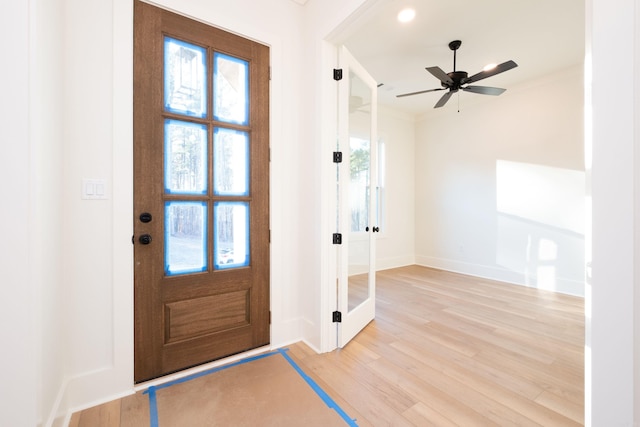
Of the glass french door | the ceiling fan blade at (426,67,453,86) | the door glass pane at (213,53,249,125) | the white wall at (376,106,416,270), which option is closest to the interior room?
the glass french door

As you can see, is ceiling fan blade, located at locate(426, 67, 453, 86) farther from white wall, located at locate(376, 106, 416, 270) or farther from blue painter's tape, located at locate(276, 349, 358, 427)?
blue painter's tape, located at locate(276, 349, 358, 427)

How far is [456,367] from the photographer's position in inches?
75.4

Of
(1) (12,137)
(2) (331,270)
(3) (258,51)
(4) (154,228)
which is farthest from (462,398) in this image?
(3) (258,51)

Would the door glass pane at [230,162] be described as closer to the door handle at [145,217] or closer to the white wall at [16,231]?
the door handle at [145,217]

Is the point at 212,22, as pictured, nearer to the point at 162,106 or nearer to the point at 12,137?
the point at 162,106


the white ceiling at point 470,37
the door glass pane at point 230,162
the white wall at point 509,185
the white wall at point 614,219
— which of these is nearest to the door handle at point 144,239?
the door glass pane at point 230,162

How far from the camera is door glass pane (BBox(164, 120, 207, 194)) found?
1.77 m

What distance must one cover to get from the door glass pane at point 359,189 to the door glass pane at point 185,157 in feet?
4.10

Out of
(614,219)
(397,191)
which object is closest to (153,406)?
(614,219)

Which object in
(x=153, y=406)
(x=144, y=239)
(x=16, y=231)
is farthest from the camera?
(x=144, y=239)

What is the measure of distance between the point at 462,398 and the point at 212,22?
3081 millimetres

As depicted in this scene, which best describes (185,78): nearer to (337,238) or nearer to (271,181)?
(271,181)

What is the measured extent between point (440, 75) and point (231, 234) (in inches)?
111

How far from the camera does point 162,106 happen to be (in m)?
1.73
